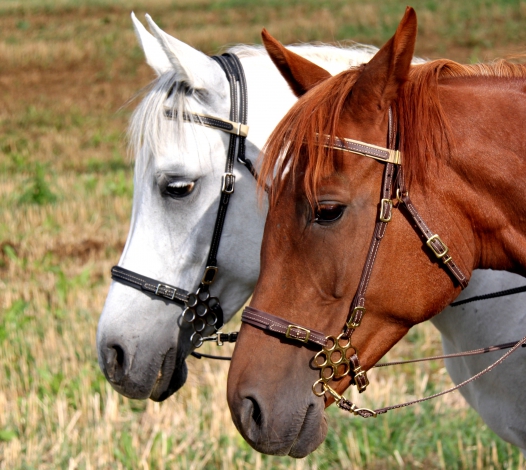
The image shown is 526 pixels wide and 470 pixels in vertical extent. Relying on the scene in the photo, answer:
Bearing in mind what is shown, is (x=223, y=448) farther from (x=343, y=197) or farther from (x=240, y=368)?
(x=343, y=197)

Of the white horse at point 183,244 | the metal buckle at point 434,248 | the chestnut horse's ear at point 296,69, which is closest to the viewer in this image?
the metal buckle at point 434,248

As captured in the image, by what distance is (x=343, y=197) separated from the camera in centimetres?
190

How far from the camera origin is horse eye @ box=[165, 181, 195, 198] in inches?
107

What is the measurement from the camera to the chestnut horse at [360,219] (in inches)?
75.3

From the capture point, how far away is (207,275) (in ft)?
9.18

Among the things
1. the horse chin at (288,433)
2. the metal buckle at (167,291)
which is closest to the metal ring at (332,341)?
the horse chin at (288,433)

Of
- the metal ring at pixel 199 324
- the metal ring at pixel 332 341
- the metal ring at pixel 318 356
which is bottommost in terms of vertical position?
the metal ring at pixel 199 324

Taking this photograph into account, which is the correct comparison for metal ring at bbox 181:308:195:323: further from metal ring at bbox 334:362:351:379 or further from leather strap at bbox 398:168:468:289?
leather strap at bbox 398:168:468:289

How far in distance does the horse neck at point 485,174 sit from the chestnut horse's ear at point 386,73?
215 millimetres

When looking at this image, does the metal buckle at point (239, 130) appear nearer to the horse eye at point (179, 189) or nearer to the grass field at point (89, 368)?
the horse eye at point (179, 189)

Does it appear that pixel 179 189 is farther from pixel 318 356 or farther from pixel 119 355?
pixel 318 356

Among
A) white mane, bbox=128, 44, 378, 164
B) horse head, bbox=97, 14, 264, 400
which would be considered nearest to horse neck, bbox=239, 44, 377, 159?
white mane, bbox=128, 44, 378, 164

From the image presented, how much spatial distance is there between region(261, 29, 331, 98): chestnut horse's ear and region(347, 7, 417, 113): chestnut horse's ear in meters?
0.34

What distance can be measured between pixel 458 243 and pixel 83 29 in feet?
80.1
